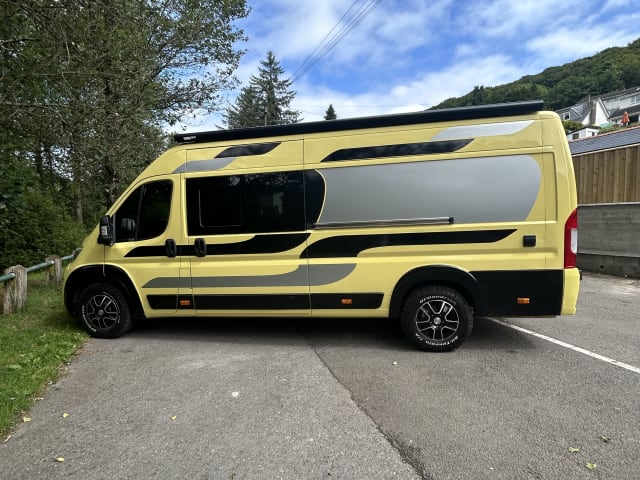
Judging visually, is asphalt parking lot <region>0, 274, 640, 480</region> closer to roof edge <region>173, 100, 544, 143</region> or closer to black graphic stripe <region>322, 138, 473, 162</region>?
black graphic stripe <region>322, 138, 473, 162</region>

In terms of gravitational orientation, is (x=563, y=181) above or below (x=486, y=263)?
above

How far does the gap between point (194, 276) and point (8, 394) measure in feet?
6.67

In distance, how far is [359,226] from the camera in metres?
4.44

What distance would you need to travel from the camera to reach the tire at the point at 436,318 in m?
4.36

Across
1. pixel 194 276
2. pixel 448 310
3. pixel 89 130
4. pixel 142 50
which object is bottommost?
pixel 448 310

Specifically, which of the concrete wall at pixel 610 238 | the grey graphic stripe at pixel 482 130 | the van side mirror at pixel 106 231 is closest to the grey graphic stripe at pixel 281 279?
the van side mirror at pixel 106 231

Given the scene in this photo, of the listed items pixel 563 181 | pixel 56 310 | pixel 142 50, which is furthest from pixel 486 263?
pixel 142 50

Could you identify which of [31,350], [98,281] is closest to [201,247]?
[98,281]

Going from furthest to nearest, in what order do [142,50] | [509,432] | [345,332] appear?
[142,50] < [345,332] < [509,432]

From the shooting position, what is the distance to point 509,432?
2898 mm

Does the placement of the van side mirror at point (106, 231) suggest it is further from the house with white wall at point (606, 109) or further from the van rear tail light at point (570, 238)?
the house with white wall at point (606, 109)

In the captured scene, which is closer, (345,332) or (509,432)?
(509,432)

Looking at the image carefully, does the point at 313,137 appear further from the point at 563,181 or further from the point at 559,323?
the point at 559,323

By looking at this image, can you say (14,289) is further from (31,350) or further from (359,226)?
(359,226)
